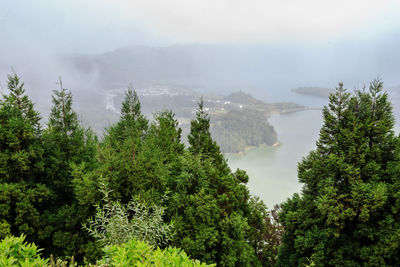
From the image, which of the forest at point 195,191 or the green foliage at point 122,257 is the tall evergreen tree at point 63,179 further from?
the green foliage at point 122,257

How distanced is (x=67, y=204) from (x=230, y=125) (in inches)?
5191

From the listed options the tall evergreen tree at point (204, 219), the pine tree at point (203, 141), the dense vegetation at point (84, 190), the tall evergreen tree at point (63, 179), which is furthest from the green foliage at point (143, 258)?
the pine tree at point (203, 141)

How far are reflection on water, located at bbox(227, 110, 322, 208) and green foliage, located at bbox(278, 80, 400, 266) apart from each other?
35025 millimetres

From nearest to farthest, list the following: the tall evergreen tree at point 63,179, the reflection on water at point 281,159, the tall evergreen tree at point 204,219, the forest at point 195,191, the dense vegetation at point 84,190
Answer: the tall evergreen tree at point 204,219 → the dense vegetation at point 84,190 → the forest at point 195,191 → the tall evergreen tree at point 63,179 → the reflection on water at point 281,159

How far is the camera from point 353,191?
30.2ft

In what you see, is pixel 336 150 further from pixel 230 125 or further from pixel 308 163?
pixel 230 125

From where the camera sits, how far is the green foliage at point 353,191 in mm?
9086

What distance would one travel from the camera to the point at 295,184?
68.9 meters

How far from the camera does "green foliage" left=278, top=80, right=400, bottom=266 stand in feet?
29.8

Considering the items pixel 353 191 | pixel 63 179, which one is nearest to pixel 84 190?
pixel 63 179

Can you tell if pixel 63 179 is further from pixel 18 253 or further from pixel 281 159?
pixel 281 159

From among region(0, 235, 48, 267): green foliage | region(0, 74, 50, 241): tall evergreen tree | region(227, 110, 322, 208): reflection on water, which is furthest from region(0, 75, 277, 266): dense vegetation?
region(227, 110, 322, 208): reflection on water

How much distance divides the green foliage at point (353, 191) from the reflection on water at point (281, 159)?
35025 millimetres

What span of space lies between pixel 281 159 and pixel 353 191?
301 feet
